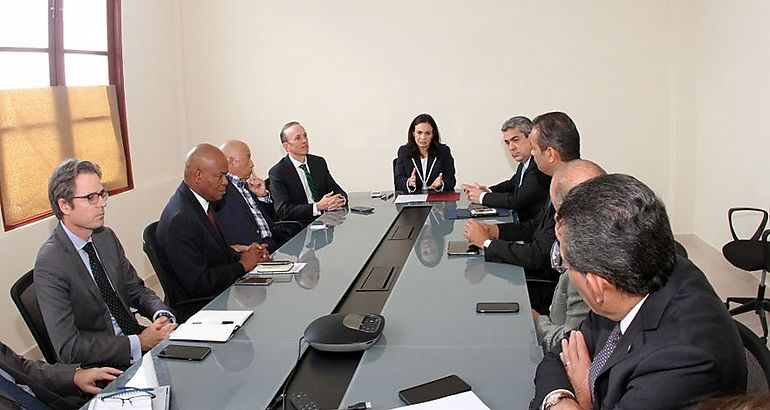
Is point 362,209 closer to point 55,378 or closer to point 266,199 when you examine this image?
point 266,199

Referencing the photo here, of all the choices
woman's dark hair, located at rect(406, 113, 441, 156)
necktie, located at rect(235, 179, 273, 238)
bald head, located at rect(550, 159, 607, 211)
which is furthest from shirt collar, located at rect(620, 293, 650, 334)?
woman's dark hair, located at rect(406, 113, 441, 156)

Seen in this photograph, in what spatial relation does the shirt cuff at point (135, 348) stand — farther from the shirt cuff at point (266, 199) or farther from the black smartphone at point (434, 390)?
the shirt cuff at point (266, 199)

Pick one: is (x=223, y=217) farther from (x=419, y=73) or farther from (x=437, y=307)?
(x=419, y=73)

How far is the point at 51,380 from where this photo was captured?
2.52 metres

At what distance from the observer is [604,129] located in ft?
22.0

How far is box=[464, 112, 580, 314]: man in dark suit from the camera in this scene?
3.25 meters

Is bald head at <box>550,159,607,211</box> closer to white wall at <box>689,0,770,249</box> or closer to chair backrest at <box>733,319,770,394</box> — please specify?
chair backrest at <box>733,319,770,394</box>

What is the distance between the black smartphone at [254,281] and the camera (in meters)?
3.09

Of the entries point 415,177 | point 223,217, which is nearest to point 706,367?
point 223,217

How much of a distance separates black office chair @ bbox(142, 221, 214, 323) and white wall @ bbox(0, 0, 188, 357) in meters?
2.30

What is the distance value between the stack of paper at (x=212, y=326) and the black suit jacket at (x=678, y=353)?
1343 millimetres

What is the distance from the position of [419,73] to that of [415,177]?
4.95ft

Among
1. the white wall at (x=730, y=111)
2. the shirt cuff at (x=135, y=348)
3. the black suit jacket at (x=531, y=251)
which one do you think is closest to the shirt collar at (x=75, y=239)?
the shirt cuff at (x=135, y=348)

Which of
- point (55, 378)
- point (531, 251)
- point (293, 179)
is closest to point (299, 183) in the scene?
point (293, 179)
